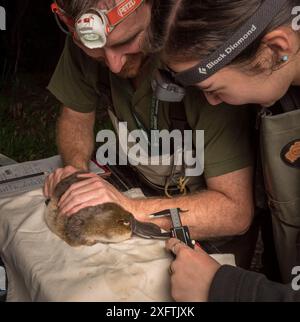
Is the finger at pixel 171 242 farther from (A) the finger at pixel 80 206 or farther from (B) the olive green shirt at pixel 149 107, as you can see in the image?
(B) the olive green shirt at pixel 149 107

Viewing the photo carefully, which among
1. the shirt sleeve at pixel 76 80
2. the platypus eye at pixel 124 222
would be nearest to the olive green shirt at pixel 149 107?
the shirt sleeve at pixel 76 80

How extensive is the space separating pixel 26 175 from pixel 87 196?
68 centimetres

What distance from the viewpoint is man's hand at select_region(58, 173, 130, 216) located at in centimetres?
181

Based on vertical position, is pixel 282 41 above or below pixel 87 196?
above

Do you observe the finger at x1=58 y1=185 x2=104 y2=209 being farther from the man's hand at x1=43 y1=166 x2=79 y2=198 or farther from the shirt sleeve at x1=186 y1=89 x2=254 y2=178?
the shirt sleeve at x1=186 y1=89 x2=254 y2=178

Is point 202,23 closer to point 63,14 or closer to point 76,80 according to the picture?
point 63,14

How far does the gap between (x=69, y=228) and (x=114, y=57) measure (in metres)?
0.64

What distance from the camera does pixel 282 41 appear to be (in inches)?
55.4

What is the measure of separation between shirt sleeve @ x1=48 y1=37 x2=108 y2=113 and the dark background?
2.07m

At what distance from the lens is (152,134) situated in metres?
2.17

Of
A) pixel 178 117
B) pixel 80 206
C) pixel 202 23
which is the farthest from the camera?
pixel 178 117

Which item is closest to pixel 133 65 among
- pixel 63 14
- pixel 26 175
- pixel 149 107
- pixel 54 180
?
pixel 149 107
